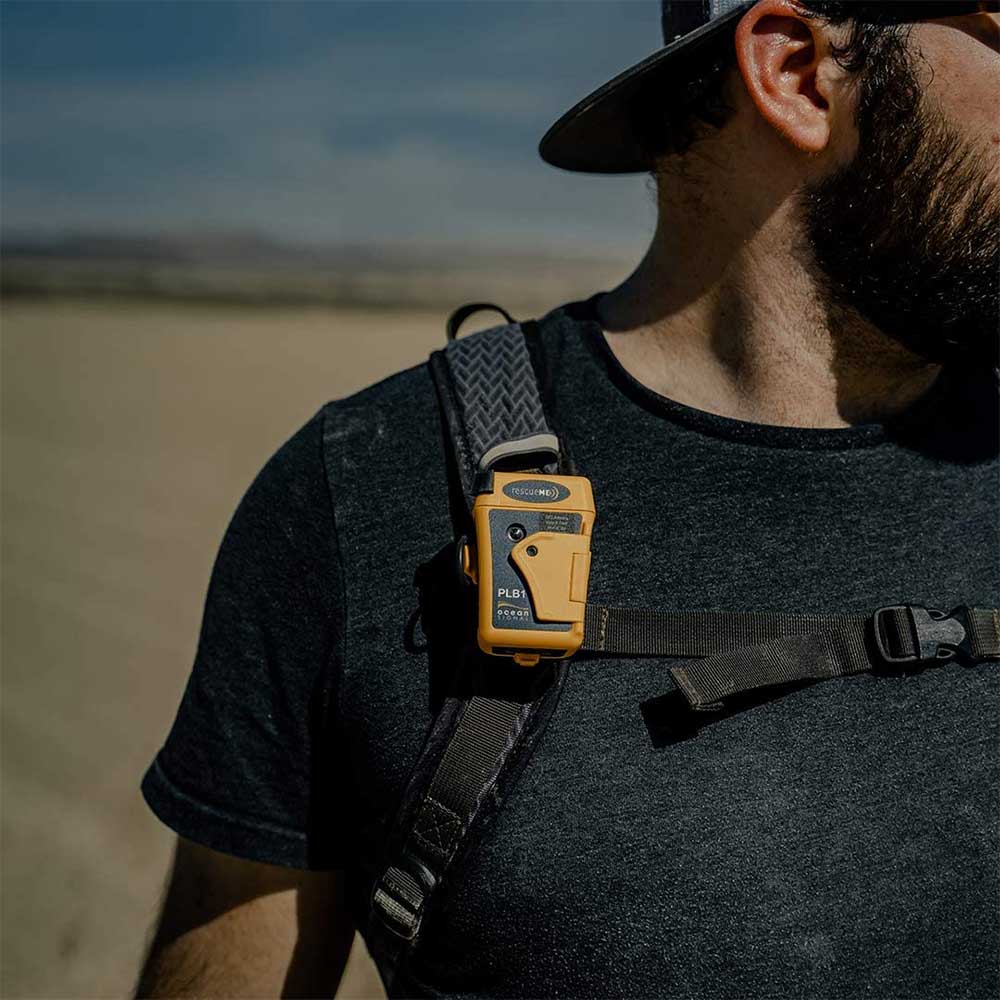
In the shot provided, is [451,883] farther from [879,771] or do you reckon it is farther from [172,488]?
[172,488]

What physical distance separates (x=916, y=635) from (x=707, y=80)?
108 cm

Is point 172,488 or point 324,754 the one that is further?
point 172,488

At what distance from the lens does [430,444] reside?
196 cm

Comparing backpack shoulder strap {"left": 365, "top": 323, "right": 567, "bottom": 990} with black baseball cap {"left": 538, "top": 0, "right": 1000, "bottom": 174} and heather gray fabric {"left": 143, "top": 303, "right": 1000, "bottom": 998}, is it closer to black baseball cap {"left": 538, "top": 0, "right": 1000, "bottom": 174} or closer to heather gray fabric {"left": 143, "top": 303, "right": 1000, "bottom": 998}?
heather gray fabric {"left": 143, "top": 303, "right": 1000, "bottom": 998}

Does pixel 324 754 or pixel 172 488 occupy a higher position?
pixel 324 754

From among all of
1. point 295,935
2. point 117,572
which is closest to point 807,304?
point 295,935

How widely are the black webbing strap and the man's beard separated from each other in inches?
20.6

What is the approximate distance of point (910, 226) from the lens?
6.52 ft

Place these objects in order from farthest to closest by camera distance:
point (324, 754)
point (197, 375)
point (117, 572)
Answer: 1. point (197, 375)
2. point (117, 572)
3. point (324, 754)

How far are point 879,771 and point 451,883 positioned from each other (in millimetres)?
626

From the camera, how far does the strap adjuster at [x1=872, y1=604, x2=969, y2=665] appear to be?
1.75m

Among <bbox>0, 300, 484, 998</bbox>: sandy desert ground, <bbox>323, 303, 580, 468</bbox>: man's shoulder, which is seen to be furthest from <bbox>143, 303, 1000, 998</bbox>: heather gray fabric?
<bbox>0, 300, 484, 998</bbox>: sandy desert ground

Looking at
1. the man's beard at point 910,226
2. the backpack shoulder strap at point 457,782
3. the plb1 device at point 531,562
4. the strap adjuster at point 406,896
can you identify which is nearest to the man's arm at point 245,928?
the backpack shoulder strap at point 457,782

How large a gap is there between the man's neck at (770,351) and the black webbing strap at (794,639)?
0.40m
